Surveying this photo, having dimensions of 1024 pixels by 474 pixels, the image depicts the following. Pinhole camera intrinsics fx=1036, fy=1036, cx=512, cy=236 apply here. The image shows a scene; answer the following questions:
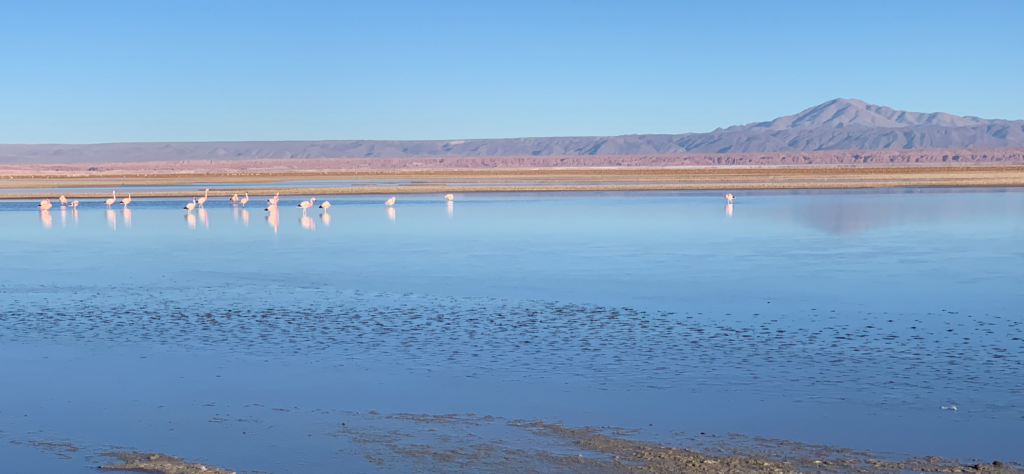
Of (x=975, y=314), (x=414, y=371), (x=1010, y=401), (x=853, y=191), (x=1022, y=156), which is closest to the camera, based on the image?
(x=1010, y=401)

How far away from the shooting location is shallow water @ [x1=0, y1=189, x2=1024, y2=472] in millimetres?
6520

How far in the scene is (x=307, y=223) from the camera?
82.6 feet

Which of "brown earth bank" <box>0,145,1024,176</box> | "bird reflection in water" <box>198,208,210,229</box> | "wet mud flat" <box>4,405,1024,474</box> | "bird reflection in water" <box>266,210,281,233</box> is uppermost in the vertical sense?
"wet mud flat" <box>4,405,1024,474</box>

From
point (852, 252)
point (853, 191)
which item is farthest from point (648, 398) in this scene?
point (853, 191)

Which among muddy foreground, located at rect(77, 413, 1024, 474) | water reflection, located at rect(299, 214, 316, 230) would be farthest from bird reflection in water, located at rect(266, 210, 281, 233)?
muddy foreground, located at rect(77, 413, 1024, 474)

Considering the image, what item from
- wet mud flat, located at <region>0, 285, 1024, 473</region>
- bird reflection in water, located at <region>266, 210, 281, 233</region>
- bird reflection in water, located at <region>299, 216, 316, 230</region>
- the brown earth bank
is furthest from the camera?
the brown earth bank

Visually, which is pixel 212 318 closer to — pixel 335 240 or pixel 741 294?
pixel 741 294

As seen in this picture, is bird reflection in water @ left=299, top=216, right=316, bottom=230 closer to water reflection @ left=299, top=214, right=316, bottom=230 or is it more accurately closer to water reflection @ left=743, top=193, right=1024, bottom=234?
water reflection @ left=299, top=214, right=316, bottom=230

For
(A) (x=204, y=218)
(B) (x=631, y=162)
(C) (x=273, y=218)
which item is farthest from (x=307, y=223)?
(B) (x=631, y=162)

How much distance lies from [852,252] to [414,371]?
1006 cm

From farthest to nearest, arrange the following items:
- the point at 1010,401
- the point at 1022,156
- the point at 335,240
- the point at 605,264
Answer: the point at 1022,156 < the point at 335,240 < the point at 605,264 < the point at 1010,401

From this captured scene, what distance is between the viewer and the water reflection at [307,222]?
23.8 metres

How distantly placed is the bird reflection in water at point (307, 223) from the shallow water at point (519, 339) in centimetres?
451

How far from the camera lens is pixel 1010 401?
678 centimetres
